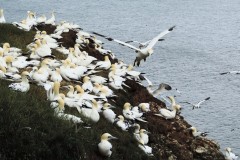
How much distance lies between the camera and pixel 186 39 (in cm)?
5850

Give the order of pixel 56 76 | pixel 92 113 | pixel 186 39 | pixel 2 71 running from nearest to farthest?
pixel 92 113 → pixel 2 71 → pixel 56 76 → pixel 186 39

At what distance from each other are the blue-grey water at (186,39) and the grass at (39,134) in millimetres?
17133

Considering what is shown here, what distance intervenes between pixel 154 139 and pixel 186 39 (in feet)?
130

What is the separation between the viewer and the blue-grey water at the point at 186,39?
3656 centimetres

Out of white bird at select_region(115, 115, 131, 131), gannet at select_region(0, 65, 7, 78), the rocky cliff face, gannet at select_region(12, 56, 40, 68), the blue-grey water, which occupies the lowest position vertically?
the blue-grey water

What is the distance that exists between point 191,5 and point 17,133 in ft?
225

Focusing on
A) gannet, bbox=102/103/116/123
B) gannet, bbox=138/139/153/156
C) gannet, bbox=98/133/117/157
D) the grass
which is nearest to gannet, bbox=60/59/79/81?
gannet, bbox=102/103/116/123

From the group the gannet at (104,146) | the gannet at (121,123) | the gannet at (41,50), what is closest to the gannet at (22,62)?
the gannet at (41,50)

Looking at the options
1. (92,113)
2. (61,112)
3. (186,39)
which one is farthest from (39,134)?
(186,39)

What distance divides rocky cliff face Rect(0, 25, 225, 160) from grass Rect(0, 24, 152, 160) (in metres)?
0.06

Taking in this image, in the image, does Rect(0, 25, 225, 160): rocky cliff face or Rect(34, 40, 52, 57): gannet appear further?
Rect(34, 40, 52, 57): gannet

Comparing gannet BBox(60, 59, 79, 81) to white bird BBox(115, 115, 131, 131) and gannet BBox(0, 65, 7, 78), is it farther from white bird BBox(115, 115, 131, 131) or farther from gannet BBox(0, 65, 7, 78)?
white bird BBox(115, 115, 131, 131)

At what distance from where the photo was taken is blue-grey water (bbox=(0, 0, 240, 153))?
120 ft

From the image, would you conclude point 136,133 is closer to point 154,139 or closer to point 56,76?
point 154,139
